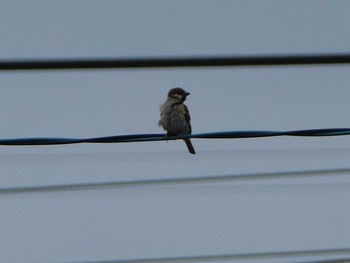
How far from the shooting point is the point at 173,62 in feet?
7.68

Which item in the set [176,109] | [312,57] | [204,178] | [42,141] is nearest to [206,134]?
[204,178]

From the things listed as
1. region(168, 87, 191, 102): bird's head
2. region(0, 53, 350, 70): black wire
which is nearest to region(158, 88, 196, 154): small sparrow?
region(168, 87, 191, 102): bird's head

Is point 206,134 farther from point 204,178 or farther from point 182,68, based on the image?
point 182,68

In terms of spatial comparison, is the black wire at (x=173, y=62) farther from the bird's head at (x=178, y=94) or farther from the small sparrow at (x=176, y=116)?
the bird's head at (x=178, y=94)

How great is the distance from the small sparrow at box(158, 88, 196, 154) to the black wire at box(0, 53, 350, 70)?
929cm

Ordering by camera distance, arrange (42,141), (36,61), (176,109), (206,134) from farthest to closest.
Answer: (176,109) → (206,134) → (42,141) → (36,61)

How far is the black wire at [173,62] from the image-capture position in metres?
2.28

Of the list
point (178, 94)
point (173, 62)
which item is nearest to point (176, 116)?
point (178, 94)

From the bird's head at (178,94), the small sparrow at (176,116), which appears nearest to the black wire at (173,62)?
the small sparrow at (176,116)

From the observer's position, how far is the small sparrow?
11758mm

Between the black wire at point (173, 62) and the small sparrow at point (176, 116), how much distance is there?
929 cm

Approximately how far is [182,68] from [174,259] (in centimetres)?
285

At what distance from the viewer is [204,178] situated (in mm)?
5844

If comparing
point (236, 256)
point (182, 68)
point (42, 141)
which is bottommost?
point (236, 256)
